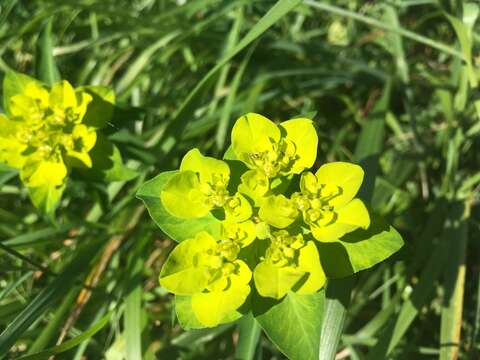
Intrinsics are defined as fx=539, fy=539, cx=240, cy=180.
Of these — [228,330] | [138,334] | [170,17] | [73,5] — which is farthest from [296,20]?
[138,334]

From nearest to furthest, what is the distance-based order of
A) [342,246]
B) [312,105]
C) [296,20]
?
[342,246]
[312,105]
[296,20]

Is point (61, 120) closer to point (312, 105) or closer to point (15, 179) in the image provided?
point (15, 179)

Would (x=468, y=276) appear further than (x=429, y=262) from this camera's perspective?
Yes

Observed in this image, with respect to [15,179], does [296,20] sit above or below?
above

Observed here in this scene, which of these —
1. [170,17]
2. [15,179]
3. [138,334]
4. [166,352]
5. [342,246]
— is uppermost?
[170,17]

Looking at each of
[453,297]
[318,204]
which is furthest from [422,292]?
[318,204]

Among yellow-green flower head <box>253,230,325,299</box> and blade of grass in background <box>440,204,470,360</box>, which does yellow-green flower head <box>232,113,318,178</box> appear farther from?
blade of grass in background <box>440,204,470,360</box>

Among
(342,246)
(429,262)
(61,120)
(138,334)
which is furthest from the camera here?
(429,262)
